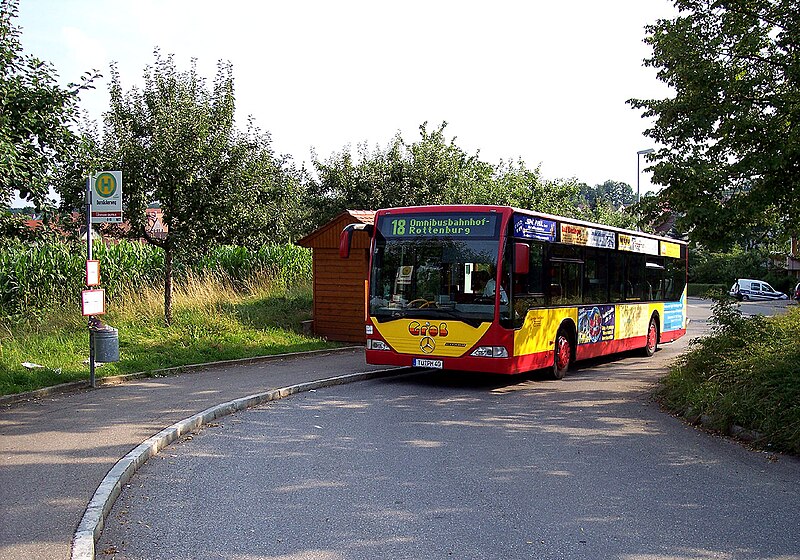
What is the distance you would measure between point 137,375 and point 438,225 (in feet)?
18.5

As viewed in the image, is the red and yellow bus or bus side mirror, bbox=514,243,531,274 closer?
bus side mirror, bbox=514,243,531,274

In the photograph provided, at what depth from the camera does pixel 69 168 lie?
40.0 feet

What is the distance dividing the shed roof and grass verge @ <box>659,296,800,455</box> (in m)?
8.20

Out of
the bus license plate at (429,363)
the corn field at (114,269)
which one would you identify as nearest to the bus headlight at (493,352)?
the bus license plate at (429,363)

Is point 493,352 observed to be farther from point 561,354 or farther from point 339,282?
point 339,282

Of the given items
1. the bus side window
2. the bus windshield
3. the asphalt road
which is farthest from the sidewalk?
the bus side window

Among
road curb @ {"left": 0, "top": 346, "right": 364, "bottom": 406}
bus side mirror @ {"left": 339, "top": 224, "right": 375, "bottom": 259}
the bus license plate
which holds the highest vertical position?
bus side mirror @ {"left": 339, "top": 224, "right": 375, "bottom": 259}

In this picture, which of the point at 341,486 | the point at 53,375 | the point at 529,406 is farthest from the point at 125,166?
the point at 341,486

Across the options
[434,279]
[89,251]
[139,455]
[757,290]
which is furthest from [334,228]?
[757,290]

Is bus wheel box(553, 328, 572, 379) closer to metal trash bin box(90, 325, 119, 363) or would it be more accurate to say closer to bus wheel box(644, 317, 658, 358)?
bus wheel box(644, 317, 658, 358)

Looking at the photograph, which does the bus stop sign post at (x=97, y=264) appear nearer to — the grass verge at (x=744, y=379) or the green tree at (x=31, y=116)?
the green tree at (x=31, y=116)

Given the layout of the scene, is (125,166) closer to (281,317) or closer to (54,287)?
(54,287)

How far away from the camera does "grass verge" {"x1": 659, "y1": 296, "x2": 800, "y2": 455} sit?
904 centimetres

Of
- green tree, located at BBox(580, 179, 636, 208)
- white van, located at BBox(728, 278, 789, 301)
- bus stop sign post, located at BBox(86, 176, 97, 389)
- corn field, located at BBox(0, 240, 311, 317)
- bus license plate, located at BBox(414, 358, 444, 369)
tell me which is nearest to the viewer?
bus stop sign post, located at BBox(86, 176, 97, 389)
